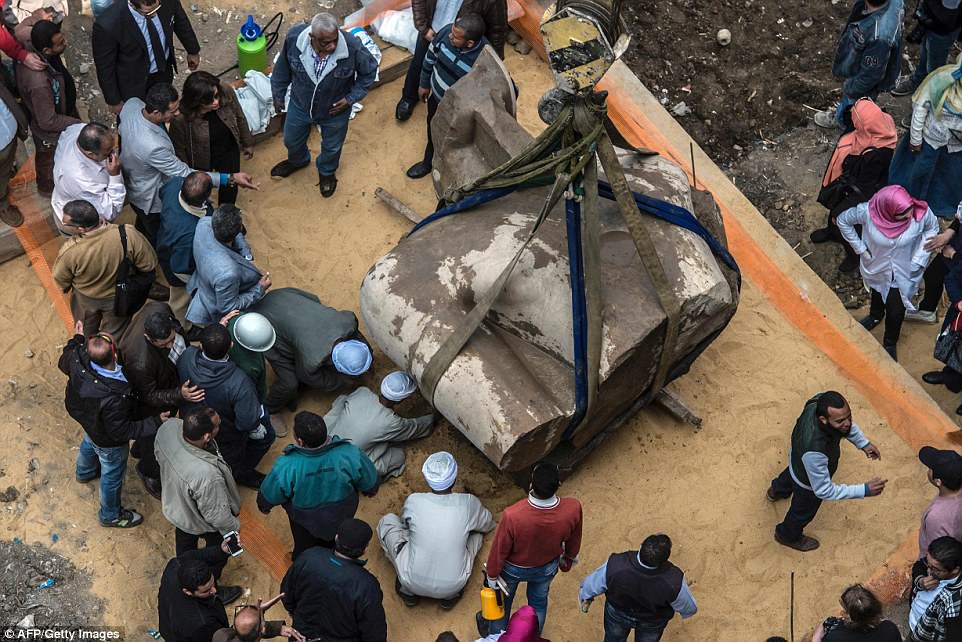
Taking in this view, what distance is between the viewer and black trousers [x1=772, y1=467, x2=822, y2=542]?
260 inches

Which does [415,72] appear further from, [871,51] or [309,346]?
[871,51]

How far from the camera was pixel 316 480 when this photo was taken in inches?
243

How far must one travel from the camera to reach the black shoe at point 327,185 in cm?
847

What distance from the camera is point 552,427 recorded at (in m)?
6.39

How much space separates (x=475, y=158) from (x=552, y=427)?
2.15 m

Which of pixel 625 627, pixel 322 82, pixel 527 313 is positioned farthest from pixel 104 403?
pixel 625 627

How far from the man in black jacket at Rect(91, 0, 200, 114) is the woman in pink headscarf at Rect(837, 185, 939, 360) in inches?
198

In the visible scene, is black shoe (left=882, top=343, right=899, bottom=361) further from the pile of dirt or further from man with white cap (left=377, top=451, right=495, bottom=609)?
the pile of dirt

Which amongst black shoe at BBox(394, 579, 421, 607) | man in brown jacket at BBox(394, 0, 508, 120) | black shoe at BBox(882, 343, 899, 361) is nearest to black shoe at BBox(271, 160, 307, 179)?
man in brown jacket at BBox(394, 0, 508, 120)

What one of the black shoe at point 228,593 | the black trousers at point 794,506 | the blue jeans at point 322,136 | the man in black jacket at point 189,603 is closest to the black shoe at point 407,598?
the black shoe at point 228,593

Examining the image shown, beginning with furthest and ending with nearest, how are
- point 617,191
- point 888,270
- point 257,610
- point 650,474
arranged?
1. point 888,270
2. point 650,474
3. point 617,191
4. point 257,610

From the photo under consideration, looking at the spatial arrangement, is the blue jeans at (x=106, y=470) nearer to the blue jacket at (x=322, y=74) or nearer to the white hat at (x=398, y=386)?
the white hat at (x=398, y=386)

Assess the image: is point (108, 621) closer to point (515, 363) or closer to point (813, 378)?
point (515, 363)

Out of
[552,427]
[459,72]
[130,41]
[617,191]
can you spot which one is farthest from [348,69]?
[552,427]
